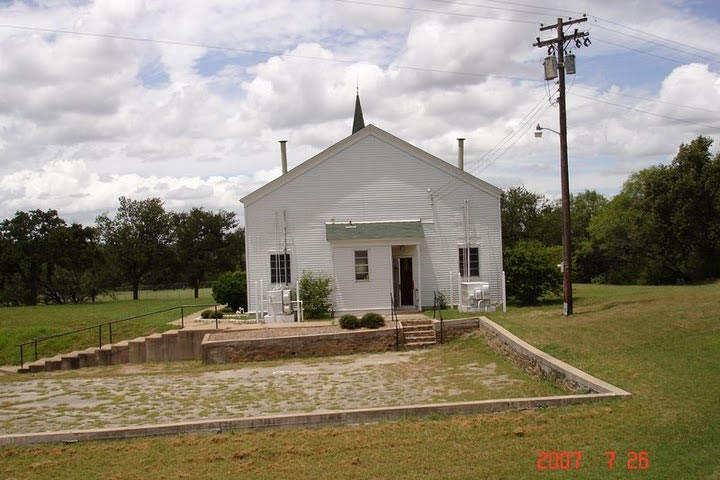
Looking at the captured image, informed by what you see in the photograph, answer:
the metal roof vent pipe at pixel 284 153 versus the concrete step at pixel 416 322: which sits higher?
the metal roof vent pipe at pixel 284 153

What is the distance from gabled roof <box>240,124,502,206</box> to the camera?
2598 centimetres

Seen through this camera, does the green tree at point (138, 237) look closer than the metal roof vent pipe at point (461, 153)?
No

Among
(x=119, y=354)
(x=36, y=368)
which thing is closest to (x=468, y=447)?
(x=119, y=354)

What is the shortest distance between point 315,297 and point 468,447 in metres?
16.7

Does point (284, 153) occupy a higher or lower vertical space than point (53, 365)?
higher

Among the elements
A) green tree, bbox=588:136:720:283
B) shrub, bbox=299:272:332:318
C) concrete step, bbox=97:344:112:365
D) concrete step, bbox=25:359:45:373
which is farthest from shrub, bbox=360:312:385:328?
green tree, bbox=588:136:720:283

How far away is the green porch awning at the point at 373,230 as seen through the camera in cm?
2502

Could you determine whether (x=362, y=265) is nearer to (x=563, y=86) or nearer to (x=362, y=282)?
(x=362, y=282)

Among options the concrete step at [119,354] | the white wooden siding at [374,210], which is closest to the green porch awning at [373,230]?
the white wooden siding at [374,210]

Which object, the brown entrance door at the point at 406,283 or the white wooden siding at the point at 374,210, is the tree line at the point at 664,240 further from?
the brown entrance door at the point at 406,283

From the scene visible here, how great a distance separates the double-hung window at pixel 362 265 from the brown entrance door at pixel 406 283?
5.46ft

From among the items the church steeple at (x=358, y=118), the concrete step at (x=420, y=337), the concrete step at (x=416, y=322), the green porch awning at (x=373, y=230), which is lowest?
the concrete step at (x=420, y=337)

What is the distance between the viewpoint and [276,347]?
19609 mm

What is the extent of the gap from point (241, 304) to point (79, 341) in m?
6.96
